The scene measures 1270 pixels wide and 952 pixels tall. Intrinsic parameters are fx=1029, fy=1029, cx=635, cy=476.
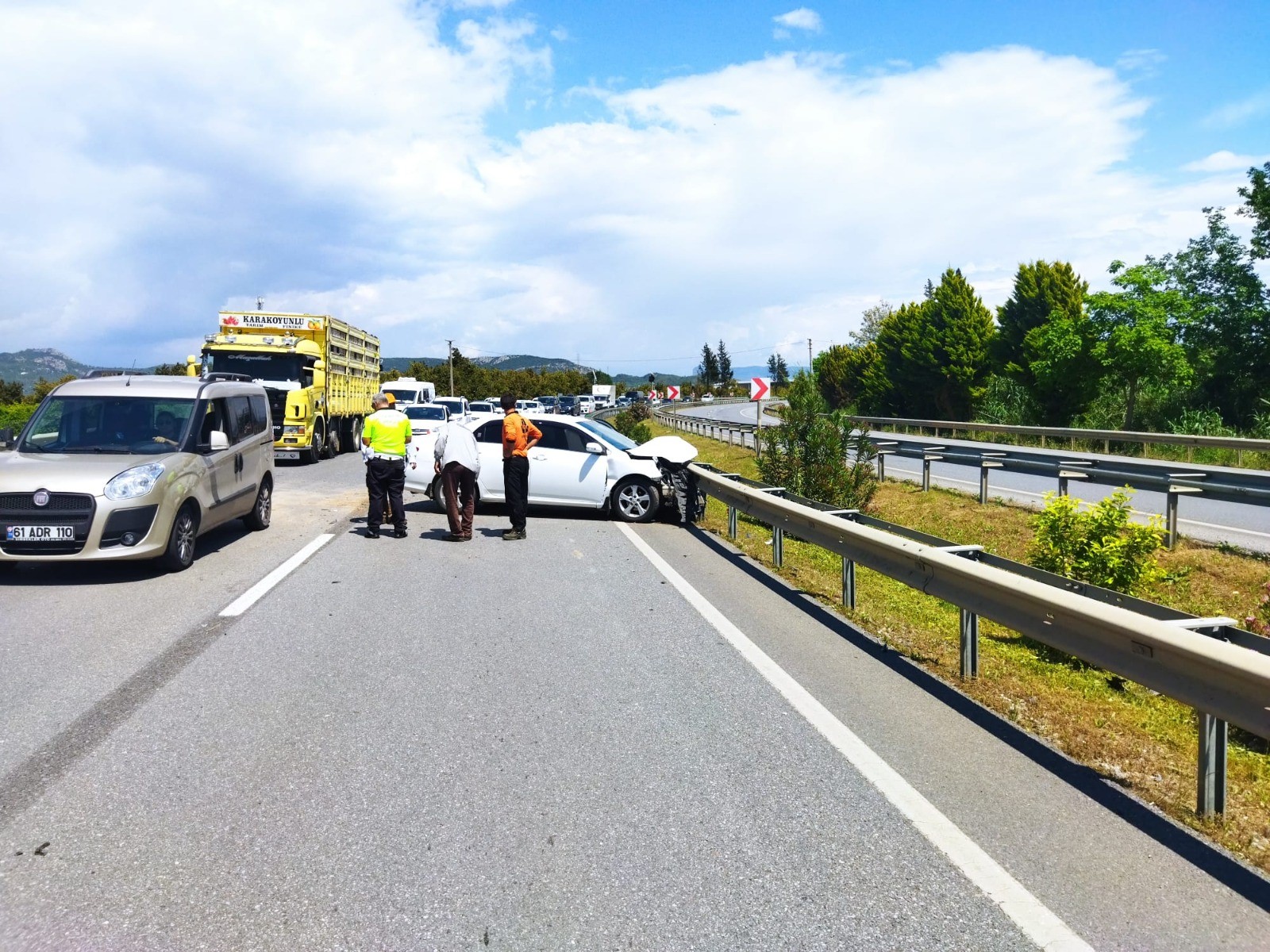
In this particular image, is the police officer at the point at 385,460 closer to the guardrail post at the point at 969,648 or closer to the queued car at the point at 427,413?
the guardrail post at the point at 969,648

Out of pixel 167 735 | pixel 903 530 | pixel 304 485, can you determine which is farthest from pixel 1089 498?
pixel 167 735

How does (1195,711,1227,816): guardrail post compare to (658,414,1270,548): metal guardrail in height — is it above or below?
below

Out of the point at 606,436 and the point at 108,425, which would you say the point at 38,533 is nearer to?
the point at 108,425

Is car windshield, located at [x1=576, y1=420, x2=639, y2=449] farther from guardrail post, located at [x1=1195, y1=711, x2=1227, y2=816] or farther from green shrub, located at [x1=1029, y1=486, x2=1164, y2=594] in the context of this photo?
guardrail post, located at [x1=1195, y1=711, x2=1227, y2=816]

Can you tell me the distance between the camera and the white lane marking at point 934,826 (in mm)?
3273

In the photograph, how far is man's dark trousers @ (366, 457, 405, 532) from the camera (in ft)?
40.5

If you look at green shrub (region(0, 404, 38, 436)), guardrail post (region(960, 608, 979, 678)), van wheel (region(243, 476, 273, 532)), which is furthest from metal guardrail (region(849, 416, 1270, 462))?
green shrub (region(0, 404, 38, 436))

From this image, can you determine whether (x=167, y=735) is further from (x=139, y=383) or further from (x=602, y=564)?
(x=139, y=383)

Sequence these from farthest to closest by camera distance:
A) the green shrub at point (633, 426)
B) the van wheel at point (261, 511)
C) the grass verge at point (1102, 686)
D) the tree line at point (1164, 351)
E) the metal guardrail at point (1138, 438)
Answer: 1. the tree line at point (1164, 351)
2. the green shrub at point (633, 426)
3. the metal guardrail at point (1138, 438)
4. the van wheel at point (261, 511)
5. the grass verge at point (1102, 686)

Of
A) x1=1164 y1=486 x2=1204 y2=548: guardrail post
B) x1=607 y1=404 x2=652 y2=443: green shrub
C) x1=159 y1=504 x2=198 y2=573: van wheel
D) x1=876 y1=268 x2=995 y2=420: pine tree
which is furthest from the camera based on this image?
x1=876 y1=268 x2=995 y2=420: pine tree

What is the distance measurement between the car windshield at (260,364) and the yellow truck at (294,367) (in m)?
0.02

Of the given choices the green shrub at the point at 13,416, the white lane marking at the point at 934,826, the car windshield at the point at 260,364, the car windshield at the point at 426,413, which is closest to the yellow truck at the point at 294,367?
the car windshield at the point at 260,364

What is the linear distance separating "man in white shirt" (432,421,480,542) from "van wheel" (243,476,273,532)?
2327 mm

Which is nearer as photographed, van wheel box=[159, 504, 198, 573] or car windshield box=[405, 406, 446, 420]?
van wheel box=[159, 504, 198, 573]
